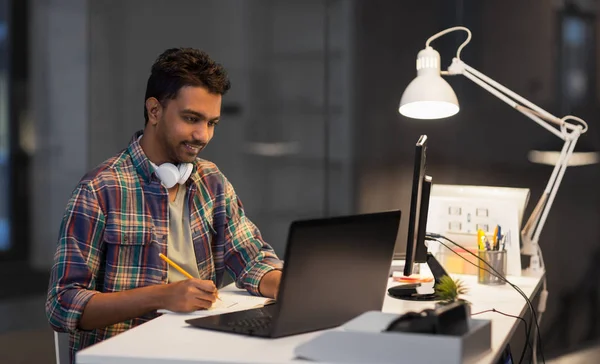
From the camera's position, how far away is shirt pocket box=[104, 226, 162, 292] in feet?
6.64

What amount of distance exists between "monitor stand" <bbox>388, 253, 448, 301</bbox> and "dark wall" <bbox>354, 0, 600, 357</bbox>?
4.12 feet

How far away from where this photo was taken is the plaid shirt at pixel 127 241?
74.6 inches

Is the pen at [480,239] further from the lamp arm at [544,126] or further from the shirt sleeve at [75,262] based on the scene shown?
the shirt sleeve at [75,262]

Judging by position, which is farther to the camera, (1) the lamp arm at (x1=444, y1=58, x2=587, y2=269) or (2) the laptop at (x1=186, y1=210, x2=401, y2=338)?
(1) the lamp arm at (x1=444, y1=58, x2=587, y2=269)

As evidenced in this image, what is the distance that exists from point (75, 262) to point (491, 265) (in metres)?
1.20

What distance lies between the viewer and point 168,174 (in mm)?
2088

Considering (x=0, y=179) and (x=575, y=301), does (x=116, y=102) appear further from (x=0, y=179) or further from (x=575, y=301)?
(x=575, y=301)

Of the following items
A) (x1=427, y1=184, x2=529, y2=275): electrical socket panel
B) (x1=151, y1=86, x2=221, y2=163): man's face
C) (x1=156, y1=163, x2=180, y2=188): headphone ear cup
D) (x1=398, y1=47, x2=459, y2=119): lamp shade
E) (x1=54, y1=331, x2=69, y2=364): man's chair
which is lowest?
(x1=54, y1=331, x2=69, y2=364): man's chair

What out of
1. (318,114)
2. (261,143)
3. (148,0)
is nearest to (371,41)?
(318,114)

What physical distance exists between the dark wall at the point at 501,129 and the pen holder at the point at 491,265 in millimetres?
937

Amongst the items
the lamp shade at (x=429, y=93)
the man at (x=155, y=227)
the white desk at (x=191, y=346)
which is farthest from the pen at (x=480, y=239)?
the man at (x=155, y=227)

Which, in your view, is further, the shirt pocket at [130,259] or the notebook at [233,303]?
the shirt pocket at [130,259]

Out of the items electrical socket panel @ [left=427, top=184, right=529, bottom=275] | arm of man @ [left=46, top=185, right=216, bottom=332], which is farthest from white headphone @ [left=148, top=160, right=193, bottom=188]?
electrical socket panel @ [left=427, top=184, right=529, bottom=275]

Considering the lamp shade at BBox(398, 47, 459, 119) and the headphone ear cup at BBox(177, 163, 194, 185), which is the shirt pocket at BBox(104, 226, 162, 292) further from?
the lamp shade at BBox(398, 47, 459, 119)
